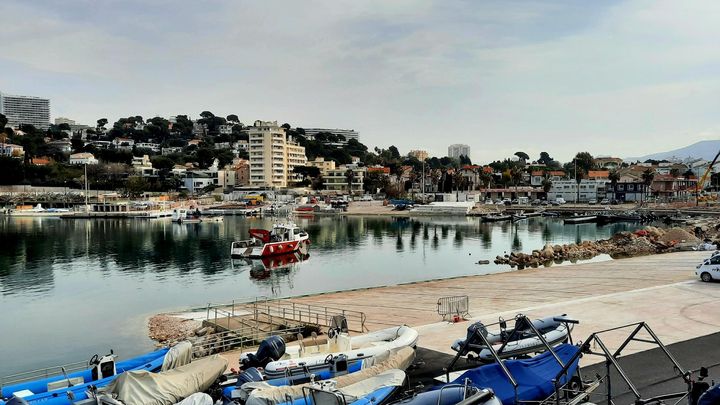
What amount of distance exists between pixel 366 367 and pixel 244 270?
119ft

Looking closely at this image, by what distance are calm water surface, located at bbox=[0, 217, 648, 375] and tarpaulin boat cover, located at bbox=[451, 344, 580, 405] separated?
1656cm

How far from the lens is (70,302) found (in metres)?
34.4

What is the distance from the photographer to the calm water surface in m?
26.8

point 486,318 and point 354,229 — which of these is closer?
point 486,318

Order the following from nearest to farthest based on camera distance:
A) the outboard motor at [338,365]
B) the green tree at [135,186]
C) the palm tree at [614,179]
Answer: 1. the outboard motor at [338,365]
2. the palm tree at [614,179]
3. the green tree at [135,186]

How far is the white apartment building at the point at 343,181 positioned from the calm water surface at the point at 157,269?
227ft

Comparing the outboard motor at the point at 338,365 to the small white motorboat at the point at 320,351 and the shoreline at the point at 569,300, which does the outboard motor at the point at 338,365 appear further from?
the shoreline at the point at 569,300

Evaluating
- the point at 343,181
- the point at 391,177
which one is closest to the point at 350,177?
the point at 343,181

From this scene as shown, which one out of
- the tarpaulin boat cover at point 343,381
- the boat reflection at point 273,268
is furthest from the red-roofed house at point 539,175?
the tarpaulin boat cover at point 343,381

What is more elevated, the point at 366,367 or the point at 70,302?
the point at 366,367

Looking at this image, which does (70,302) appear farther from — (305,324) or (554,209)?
(554,209)

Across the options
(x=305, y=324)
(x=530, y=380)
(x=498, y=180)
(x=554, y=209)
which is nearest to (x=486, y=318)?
(x=305, y=324)

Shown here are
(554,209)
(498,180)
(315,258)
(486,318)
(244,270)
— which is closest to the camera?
(486,318)

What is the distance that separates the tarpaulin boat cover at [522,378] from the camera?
1025 centimetres
